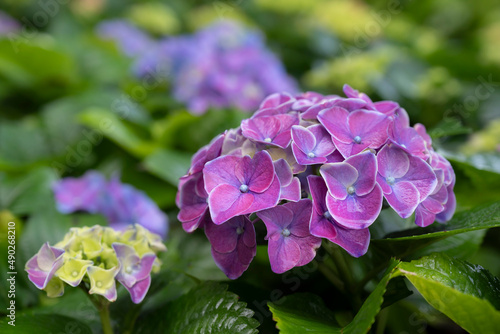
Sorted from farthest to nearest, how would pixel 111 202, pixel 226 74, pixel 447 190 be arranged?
pixel 226 74
pixel 111 202
pixel 447 190

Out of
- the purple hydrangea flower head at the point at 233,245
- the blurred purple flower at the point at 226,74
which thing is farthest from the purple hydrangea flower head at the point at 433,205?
the blurred purple flower at the point at 226,74

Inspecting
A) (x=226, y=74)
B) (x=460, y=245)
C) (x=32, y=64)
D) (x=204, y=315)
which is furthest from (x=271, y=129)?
(x=32, y=64)

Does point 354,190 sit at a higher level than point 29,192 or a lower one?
higher

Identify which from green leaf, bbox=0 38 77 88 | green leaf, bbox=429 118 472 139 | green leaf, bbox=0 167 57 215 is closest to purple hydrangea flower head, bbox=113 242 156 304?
green leaf, bbox=0 167 57 215

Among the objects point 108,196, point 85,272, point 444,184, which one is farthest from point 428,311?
point 108,196

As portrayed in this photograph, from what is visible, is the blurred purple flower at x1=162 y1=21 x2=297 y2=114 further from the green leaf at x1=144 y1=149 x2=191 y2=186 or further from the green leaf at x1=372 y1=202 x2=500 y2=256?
the green leaf at x1=372 y1=202 x2=500 y2=256

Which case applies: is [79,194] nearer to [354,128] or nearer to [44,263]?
[44,263]

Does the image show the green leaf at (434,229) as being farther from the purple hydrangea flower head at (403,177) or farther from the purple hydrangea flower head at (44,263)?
the purple hydrangea flower head at (44,263)
